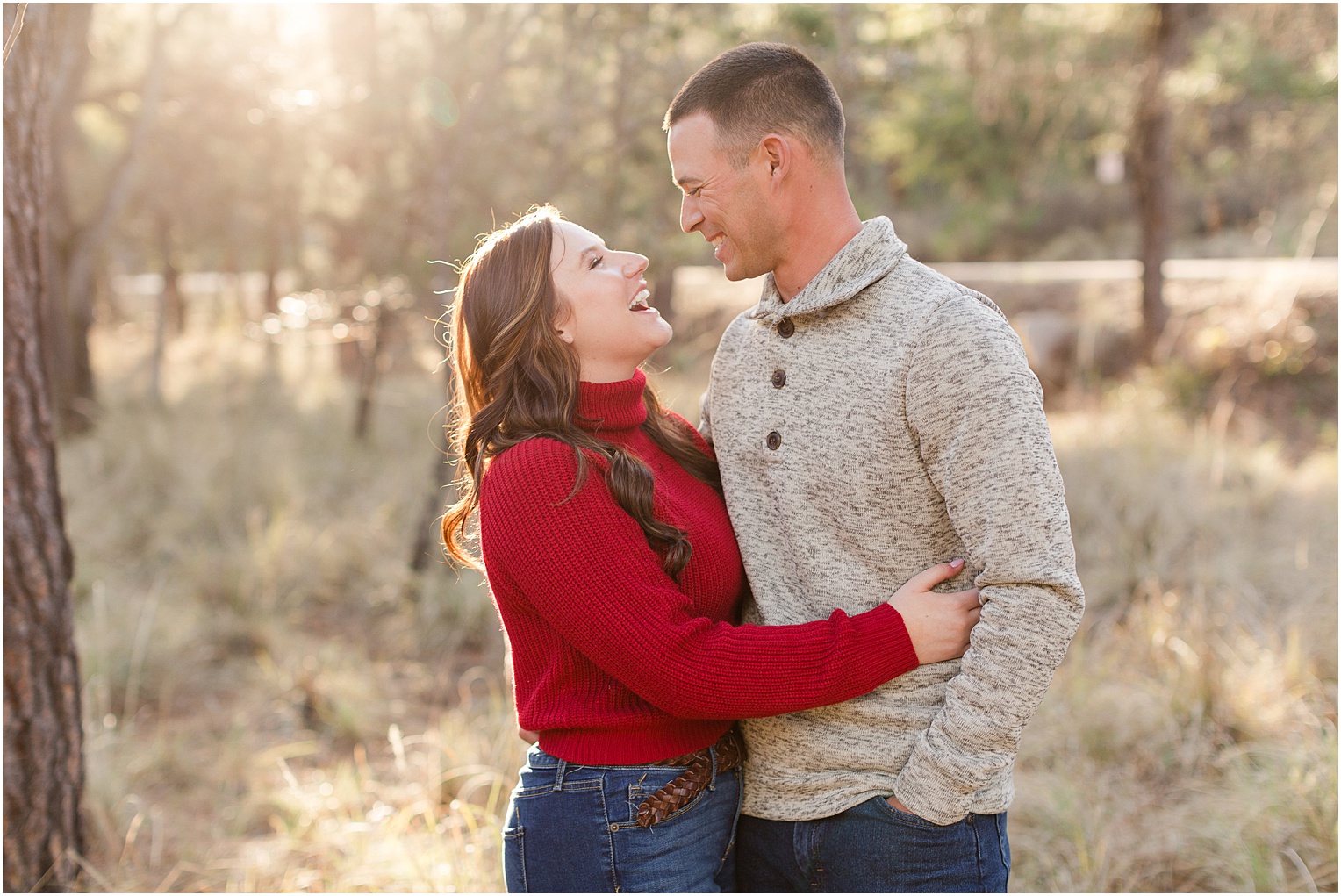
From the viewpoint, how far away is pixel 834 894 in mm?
1975

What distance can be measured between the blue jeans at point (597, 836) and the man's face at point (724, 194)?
3.40 ft

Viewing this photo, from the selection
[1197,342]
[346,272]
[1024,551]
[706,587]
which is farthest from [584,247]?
[346,272]

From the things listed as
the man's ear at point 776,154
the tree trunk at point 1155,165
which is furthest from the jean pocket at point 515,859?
the tree trunk at point 1155,165

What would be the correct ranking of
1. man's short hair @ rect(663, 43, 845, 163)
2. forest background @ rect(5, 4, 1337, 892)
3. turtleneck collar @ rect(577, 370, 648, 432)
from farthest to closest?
→ 1. forest background @ rect(5, 4, 1337, 892)
2. turtleneck collar @ rect(577, 370, 648, 432)
3. man's short hair @ rect(663, 43, 845, 163)

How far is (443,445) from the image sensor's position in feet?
30.6

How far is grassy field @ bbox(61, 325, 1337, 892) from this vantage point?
137 inches

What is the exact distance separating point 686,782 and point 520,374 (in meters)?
0.86

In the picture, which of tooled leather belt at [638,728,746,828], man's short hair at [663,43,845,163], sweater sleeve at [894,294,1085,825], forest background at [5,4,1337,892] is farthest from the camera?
forest background at [5,4,1337,892]

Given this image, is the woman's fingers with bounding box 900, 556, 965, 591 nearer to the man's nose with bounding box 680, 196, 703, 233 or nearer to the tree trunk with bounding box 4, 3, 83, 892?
the man's nose with bounding box 680, 196, 703, 233

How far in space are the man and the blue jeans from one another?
217 millimetres

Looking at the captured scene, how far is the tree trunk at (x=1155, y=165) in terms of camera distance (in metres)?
10.1

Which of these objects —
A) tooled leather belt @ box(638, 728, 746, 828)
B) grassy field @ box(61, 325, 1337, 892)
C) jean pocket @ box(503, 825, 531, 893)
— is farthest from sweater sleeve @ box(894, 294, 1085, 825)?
grassy field @ box(61, 325, 1337, 892)

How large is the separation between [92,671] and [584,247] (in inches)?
156

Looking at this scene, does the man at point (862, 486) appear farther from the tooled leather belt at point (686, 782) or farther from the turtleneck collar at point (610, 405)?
the turtleneck collar at point (610, 405)
